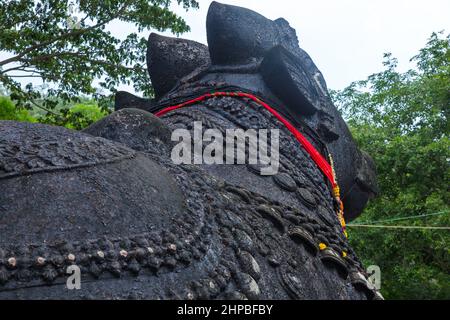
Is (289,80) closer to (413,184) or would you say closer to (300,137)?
(300,137)

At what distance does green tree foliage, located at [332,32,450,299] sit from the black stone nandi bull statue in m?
6.16

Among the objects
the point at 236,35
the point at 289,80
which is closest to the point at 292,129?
the point at 289,80

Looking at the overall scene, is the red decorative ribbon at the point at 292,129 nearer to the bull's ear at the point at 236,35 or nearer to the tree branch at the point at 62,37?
the bull's ear at the point at 236,35

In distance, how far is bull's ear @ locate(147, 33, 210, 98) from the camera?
2891 mm

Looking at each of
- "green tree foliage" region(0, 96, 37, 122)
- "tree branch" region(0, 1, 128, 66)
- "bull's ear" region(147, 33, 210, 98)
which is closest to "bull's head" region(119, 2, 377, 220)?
"bull's ear" region(147, 33, 210, 98)

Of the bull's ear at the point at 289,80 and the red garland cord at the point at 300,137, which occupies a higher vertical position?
the bull's ear at the point at 289,80

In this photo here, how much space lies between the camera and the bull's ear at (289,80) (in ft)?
8.32

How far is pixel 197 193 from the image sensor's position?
167 centimetres

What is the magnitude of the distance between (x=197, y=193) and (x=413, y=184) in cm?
780

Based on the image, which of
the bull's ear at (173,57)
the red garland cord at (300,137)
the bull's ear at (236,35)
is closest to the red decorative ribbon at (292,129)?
the red garland cord at (300,137)

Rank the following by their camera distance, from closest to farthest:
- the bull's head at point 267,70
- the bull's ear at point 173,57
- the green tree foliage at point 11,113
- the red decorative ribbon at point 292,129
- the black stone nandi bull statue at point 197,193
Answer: the black stone nandi bull statue at point 197,193, the red decorative ribbon at point 292,129, the bull's head at point 267,70, the bull's ear at point 173,57, the green tree foliage at point 11,113

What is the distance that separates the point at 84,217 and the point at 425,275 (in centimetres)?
861

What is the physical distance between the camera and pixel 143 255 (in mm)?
1330

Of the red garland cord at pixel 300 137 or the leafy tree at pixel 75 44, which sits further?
the leafy tree at pixel 75 44
